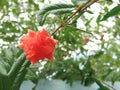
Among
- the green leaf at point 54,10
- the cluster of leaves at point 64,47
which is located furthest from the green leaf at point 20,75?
the green leaf at point 54,10

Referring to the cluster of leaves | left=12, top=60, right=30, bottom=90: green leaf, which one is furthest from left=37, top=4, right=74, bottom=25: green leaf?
left=12, top=60, right=30, bottom=90: green leaf

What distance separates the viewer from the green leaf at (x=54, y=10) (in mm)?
1254

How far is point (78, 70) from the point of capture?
6.91ft

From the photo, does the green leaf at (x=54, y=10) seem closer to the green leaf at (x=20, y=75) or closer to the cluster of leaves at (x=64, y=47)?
the cluster of leaves at (x=64, y=47)

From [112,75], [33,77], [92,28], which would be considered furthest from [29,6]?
[33,77]

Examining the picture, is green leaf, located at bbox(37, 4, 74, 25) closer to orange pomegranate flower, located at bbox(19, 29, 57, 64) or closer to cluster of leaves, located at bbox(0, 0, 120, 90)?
cluster of leaves, located at bbox(0, 0, 120, 90)

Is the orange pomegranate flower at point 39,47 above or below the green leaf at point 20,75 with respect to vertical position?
above

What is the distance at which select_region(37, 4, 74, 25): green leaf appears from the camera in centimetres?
125

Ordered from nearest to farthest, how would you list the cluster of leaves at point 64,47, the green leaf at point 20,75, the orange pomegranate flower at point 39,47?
the orange pomegranate flower at point 39,47
the green leaf at point 20,75
the cluster of leaves at point 64,47

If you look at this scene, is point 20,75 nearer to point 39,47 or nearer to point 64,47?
point 39,47

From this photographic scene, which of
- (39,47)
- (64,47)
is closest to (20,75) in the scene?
(39,47)

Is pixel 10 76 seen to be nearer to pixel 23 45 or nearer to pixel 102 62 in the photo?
pixel 23 45

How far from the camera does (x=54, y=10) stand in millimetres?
1265

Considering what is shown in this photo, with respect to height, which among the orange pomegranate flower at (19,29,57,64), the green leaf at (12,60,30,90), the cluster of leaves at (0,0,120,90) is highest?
the orange pomegranate flower at (19,29,57,64)
